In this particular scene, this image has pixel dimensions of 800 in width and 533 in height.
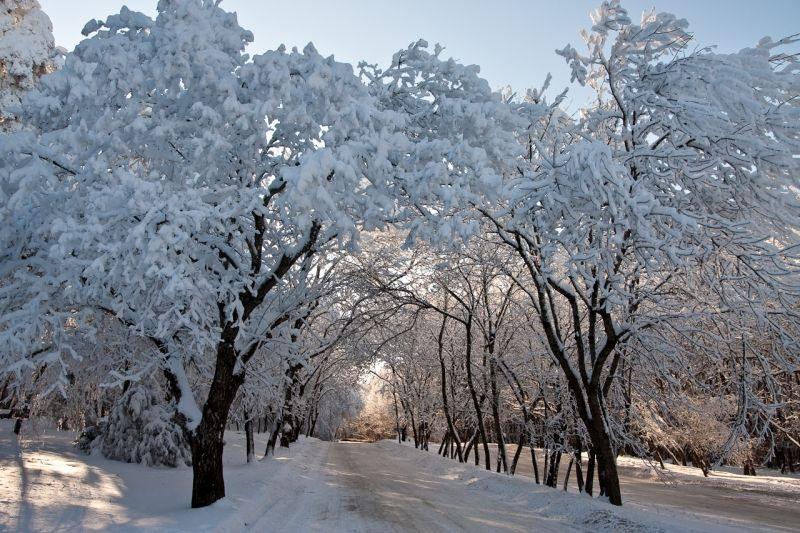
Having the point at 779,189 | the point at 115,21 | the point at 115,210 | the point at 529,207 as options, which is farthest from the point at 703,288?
the point at 115,21

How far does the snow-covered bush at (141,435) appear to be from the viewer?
1789 cm

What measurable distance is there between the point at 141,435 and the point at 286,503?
9405mm

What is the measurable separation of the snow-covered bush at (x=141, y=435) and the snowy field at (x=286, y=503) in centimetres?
64

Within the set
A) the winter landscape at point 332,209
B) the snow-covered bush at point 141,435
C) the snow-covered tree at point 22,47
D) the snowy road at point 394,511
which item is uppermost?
the snow-covered tree at point 22,47

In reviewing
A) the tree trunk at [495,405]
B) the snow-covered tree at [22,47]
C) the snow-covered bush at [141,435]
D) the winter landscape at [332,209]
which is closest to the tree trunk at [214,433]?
the winter landscape at [332,209]

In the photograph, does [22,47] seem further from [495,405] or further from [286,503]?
[495,405]

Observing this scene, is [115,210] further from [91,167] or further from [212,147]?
[212,147]

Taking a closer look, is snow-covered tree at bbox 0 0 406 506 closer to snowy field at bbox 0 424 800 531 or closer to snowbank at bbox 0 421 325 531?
snowbank at bbox 0 421 325 531

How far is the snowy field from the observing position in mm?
8406

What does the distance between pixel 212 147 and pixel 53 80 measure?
237 centimetres

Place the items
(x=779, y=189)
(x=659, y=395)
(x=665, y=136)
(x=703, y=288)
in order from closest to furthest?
(x=779, y=189) → (x=665, y=136) → (x=703, y=288) → (x=659, y=395)

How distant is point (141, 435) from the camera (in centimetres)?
1830

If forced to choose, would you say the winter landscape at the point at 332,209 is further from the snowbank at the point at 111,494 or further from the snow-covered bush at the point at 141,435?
the snow-covered bush at the point at 141,435

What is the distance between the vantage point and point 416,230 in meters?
7.76
